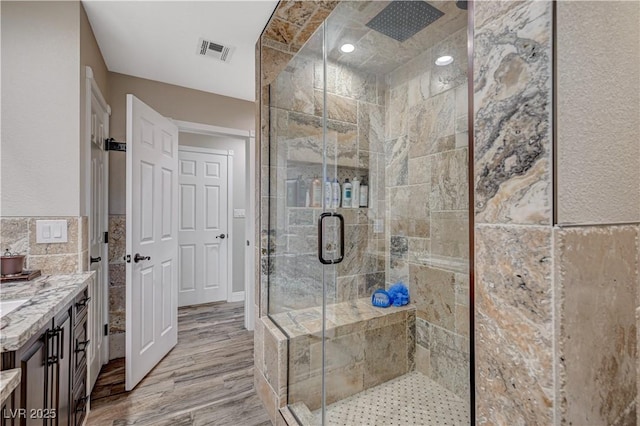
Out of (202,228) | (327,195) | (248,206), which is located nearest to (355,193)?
(327,195)

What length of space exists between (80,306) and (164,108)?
1976 millimetres

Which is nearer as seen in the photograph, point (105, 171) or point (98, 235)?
point (98, 235)

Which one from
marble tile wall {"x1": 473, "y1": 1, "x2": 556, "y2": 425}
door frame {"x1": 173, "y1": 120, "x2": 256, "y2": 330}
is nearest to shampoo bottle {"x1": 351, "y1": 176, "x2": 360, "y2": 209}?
door frame {"x1": 173, "y1": 120, "x2": 256, "y2": 330}

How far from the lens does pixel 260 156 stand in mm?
2107

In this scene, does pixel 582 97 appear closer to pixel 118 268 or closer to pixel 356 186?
pixel 356 186

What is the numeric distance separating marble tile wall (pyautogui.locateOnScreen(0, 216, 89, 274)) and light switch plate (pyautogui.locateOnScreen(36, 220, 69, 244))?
2 cm

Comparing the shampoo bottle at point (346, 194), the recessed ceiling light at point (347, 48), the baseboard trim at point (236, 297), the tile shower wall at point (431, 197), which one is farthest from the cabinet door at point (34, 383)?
the baseboard trim at point (236, 297)

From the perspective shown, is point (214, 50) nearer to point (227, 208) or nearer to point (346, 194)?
point (346, 194)

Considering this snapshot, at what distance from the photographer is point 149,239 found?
232 cm

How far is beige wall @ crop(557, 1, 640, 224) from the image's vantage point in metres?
0.55

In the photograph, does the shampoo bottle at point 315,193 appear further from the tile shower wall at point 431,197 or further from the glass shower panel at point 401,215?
the tile shower wall at point 431,197

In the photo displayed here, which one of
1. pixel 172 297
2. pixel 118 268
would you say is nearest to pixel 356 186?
pixel 172 297

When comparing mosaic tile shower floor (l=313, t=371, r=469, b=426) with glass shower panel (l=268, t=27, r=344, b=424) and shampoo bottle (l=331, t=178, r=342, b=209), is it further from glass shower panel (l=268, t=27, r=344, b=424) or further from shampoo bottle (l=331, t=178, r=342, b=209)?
shampoo bottle (l=331, t=178, r=342, b=209)

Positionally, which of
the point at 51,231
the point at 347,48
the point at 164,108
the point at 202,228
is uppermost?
the point at 347,48
